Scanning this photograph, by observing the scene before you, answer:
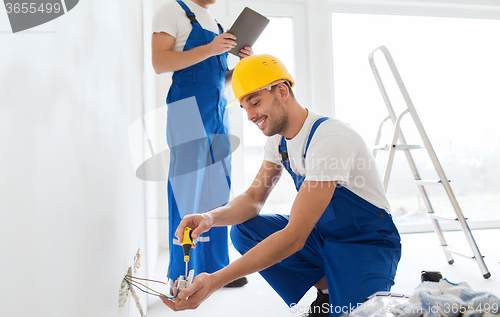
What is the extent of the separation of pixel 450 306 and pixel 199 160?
3.70 ft

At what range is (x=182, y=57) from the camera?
1.38 m

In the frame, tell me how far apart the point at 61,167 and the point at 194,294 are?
481 mm

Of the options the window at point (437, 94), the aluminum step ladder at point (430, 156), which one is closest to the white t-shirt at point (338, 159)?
the aluminum step ladder at point (430, 156)

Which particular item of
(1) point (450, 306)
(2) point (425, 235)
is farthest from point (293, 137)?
(2) point (425, 235)

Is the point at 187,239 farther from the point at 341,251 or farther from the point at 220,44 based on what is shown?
the point at 220,44

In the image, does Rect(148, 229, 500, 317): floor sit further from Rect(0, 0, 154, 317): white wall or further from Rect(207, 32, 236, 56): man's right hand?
Rect(207, 32, 236, 56): man's right hand

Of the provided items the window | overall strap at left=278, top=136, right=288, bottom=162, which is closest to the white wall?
overall strap at left=278, top=136, right=288, bottom=162

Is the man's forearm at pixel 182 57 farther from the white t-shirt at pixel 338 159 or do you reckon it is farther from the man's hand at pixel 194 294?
the man's hand at pixel 194 294

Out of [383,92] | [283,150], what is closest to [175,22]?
[283,150]

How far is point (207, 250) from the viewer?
1.55m

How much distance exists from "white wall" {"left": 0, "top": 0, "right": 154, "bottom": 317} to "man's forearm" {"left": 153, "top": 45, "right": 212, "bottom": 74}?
0.46 meters

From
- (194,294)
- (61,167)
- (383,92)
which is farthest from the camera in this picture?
(383,92)

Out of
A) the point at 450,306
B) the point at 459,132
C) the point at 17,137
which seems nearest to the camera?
the point at 17,137

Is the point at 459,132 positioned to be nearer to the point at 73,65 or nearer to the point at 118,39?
the point at 118,39
